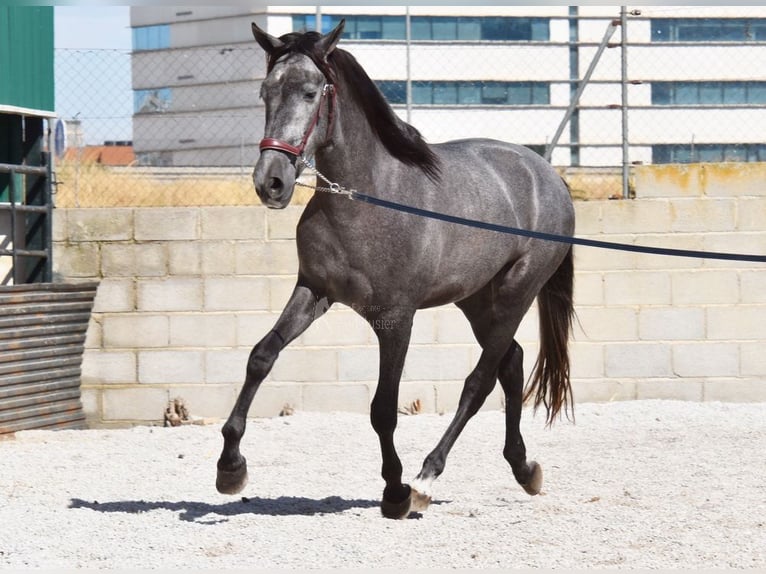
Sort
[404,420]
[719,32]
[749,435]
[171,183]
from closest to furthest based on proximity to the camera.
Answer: [749,435]
[404,420]
[171,183]
[719,32]

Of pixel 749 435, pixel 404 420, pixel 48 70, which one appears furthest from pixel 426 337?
pixel 48 70

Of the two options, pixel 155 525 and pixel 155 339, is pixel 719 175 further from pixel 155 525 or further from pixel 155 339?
pixel 155 525

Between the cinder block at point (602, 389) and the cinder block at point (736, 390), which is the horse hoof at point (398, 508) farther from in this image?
the cinder block at point (736, 390)

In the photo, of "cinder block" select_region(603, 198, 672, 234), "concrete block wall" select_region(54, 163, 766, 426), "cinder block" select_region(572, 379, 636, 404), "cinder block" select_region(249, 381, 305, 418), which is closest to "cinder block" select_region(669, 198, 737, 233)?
"concrete block wall" select_region(54, 163, 766, 426)

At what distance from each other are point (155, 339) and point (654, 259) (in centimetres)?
363

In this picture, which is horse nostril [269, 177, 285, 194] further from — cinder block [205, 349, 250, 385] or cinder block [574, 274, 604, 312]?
cinder block [574, 274, 604, 312]

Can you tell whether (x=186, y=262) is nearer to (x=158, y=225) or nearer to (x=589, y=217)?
(x=158, y=225)

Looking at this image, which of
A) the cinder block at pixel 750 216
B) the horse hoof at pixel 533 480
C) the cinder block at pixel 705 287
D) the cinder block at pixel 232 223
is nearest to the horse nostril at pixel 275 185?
the horse hoof at pixel 533 480

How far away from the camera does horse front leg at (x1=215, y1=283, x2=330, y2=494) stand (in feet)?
16.1

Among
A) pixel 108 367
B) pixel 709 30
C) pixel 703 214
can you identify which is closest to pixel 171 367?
pixel 108 367

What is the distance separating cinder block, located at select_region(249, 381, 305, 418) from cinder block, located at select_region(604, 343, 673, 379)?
2.25 meters

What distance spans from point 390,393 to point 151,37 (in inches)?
318

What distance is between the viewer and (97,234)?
8430 millimetres

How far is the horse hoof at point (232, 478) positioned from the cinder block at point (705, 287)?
4641 mm
